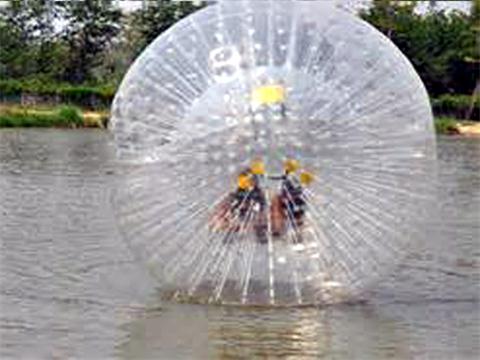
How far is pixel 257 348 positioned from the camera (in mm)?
7055

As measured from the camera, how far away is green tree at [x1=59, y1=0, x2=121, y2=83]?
174 feet

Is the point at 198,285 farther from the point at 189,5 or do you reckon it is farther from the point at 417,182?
the point at 189,5

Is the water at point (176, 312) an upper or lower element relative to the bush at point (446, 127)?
lower

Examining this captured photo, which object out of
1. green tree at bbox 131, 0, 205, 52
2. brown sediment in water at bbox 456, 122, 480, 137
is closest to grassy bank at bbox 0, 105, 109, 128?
brown sediment in water at bbox 456, 122, 480, 137

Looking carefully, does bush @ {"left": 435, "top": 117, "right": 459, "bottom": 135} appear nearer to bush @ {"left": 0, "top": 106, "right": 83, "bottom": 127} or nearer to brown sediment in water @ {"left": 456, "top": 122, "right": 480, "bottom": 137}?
brown sediment in water @ {"left": 456, "top": 122, "right": 480, "bottom": 137}

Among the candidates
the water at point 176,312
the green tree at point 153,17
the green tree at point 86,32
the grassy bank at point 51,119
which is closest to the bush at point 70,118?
the grassy bank at point 51,119

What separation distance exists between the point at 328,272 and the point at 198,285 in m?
0.77

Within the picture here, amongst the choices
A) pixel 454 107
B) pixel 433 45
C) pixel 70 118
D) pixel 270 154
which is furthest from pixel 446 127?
pixel 270 154

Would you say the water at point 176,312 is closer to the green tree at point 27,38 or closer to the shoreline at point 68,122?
the shoreline at point 68,122

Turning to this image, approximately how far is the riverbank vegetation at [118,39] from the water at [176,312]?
37.5 m

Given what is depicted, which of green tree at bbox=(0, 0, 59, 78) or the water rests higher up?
green tree at bbox=(0, 0, 59, 78)

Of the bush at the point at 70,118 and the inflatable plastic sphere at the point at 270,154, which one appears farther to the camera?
the bush at the point at 70,118

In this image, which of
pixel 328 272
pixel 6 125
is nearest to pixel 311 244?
pixel 328 272

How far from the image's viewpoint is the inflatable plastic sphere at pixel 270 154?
24.2 ft
